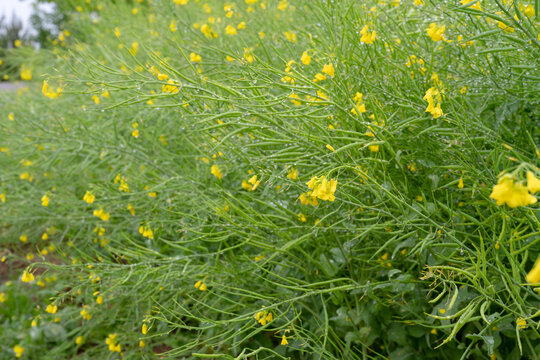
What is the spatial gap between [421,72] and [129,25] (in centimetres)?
384

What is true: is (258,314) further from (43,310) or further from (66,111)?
(66,111)

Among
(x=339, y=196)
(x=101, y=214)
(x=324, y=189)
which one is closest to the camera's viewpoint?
(x=324, y=189)

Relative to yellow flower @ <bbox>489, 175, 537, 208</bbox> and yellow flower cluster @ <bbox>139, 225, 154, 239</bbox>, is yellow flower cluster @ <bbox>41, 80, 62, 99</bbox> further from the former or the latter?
yellow flower @ <bbox>489, 175, 537, 208</bbox>

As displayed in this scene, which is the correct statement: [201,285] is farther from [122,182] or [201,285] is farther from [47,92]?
[47,92]

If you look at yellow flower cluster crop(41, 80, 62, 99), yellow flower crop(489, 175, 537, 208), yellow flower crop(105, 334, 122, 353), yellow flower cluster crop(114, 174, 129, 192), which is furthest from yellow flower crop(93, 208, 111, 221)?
yellow flower crop(489, 175, 537, 208)

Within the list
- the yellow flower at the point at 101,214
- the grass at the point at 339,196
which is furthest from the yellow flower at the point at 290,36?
the yellow flower at the point at 101,214

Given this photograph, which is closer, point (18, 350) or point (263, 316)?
point (263, 316)

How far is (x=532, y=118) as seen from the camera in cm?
200

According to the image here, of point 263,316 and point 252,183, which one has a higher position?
point 252,183

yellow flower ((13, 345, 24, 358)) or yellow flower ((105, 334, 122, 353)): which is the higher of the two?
yellow flower ((105, 334, 122, 353))

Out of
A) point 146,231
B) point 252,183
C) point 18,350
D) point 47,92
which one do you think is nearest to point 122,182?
point 146,231

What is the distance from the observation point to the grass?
5.34ft

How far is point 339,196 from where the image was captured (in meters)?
1.99

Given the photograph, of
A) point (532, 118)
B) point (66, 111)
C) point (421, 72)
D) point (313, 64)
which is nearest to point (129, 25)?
point (66, 111)
